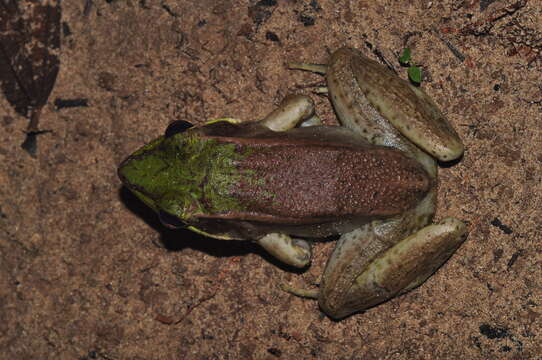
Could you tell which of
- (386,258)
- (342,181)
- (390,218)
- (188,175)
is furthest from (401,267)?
(188,175)

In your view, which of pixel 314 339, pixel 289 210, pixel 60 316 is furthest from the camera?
pixel 60 316

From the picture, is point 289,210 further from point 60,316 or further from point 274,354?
point 60,316

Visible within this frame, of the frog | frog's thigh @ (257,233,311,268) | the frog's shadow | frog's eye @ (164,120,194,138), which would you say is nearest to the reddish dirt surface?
the frog's shadow

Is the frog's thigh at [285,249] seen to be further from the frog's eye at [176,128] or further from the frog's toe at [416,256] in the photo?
the frog's eye at [176,128]

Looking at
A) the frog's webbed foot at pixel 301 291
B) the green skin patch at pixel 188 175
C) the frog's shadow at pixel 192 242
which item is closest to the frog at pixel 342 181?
the green skin patch at pixel 188 175

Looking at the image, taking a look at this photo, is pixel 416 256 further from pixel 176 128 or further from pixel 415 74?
pixel 176 128

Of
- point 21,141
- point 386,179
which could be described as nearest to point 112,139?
point 21,141
